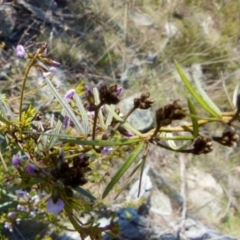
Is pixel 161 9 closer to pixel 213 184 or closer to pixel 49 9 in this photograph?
pixel 49 9

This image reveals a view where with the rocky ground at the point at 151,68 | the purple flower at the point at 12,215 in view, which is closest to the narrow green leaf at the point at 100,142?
the purple flower at the point at 12,215

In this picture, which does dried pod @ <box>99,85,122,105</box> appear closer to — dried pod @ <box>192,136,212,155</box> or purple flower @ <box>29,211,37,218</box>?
dried pod @ <box>192,136,212,155</box>

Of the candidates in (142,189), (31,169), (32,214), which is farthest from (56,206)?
(142,189)

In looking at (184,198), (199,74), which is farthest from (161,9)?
(184,198)

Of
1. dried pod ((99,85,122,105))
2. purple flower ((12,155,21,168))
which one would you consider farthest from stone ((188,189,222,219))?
dried pod ((99,85,122,105))

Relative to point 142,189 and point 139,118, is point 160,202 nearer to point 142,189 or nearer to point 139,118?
point 142,189

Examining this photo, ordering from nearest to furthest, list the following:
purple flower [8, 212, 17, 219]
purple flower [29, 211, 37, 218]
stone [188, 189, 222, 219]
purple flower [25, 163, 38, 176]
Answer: purple flower [25, 163, 38, 176]
purple flower [8, 212, 17, 219]
purple flower [29, 211, 37, 218]
stone [188, 189, 222, 219]

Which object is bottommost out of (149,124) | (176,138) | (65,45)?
(149,124)
